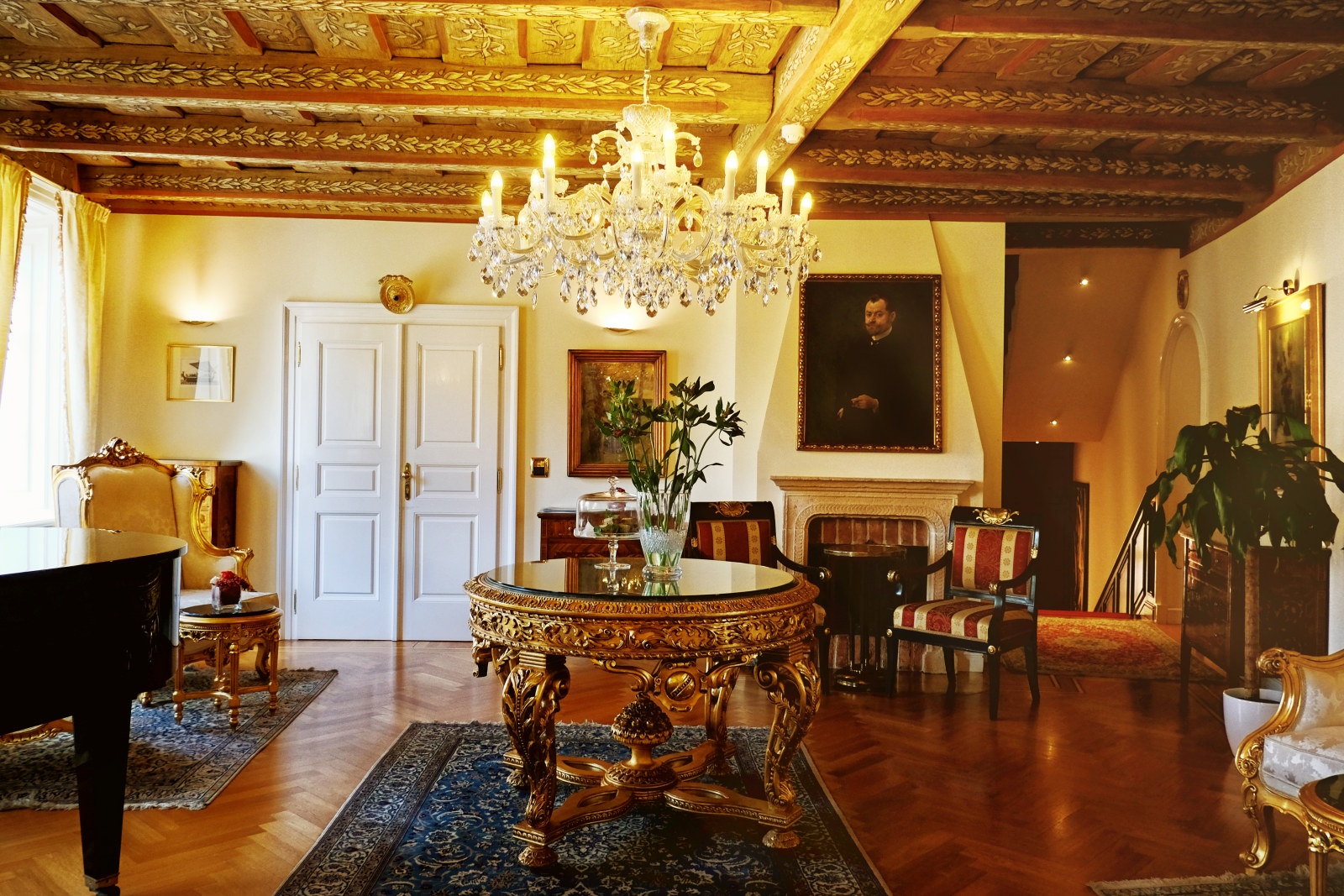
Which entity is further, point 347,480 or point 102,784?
point 347,480

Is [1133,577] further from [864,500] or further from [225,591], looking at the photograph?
[225,591]

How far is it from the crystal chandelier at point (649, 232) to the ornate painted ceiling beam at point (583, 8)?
92 millimetres

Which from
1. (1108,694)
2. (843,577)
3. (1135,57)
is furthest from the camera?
(843,577)

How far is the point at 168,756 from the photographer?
3.64 m

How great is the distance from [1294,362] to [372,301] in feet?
17.6

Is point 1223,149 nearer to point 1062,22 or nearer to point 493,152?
point 1062,22

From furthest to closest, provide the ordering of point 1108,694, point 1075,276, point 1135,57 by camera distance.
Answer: point 1075,276 < point 1108,694 < point 1135,57

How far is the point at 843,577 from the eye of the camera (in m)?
5.36

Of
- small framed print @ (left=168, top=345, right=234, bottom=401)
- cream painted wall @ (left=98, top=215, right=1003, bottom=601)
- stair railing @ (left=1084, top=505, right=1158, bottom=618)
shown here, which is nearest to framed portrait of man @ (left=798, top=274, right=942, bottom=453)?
cream painted wall @ (left=98, top=215, right=1003, bottom=601)

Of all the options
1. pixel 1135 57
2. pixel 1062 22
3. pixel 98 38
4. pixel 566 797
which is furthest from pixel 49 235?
pixel 1135 57

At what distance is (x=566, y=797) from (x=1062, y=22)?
3.25m

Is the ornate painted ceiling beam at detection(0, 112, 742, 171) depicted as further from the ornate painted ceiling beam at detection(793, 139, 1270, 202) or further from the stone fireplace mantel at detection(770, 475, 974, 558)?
the stone fireplace mantel at detection(770, 475, 974, 558)

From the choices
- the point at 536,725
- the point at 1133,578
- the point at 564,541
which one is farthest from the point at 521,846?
the point at 1133,578

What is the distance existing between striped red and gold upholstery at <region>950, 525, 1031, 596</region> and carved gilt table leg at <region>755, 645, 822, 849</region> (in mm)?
2320
